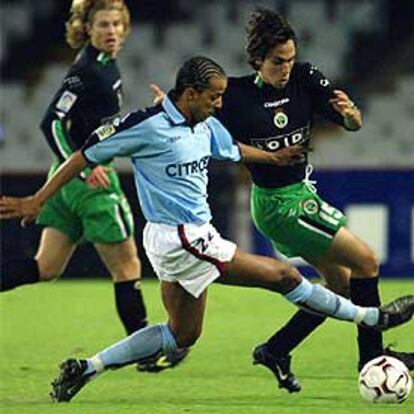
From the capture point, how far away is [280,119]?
25.3 ft

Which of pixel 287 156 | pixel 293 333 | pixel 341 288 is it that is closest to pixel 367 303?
pixel 341 288

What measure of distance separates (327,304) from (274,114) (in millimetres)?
988

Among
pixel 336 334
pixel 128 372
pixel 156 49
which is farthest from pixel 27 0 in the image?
pixel 128 372

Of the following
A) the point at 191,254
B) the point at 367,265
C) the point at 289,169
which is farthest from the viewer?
the point at 289,169

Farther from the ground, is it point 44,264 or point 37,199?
point 37,199

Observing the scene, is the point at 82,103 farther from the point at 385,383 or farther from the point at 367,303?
the point at 385,383

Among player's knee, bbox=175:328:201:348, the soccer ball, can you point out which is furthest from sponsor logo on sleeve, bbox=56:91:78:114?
the soccer ball

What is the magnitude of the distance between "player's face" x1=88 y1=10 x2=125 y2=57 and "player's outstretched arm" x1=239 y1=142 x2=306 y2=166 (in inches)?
70.6

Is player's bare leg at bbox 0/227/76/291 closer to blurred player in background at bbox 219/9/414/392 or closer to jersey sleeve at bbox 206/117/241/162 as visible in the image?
blurred player in background at bbox 219/9/414/392

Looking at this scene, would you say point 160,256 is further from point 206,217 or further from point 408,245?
point 408,245

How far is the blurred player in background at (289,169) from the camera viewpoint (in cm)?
759

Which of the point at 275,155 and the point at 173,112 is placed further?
the point at 275,155

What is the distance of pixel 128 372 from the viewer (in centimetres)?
862

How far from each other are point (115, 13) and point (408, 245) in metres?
6.06
